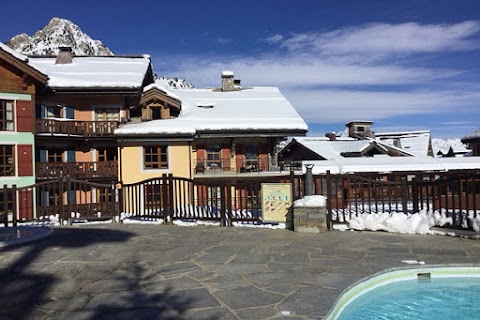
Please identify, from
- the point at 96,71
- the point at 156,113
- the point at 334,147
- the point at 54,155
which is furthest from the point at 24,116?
the point at 334,147

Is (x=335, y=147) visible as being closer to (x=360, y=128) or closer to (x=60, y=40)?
(x=360, y=128)

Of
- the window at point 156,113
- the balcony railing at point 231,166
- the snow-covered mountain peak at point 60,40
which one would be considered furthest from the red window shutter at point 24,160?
the snow-covered mountain peak at point 60,40

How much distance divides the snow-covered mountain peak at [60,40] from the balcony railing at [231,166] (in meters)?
129

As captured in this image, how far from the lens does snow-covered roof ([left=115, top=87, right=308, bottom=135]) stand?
A: 26.0 m

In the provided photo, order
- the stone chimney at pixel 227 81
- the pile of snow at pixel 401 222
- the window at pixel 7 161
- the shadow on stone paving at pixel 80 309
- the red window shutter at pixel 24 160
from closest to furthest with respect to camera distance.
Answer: the shadow on stone paving at pixel 80 309 < the pile of snow at pixel 401 222 < the window at pixel 7 161 < the red window shutter at pixel 24 160 < the stone chimney at pixel 227 81

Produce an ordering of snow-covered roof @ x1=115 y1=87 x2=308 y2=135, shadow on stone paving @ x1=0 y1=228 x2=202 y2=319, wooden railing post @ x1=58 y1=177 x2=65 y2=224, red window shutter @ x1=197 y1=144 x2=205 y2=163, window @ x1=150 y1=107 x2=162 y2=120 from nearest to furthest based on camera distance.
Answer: shadow on stone paving @ x1=0 y1=228 x2=202 y2=319, wooden railing post @ x1=58 y1=177 x2=65 y2=224, snow-covered roof @ x1=115 y1=87 x2=308 y2=135, red window shutter @ x1=197 y1=144 x2=205 y2=163, window @ x1=150 y1=107 x2=162 y2=120

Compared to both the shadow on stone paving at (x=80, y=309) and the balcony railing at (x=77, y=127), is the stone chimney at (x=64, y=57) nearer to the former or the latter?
the balcony railing at (x=77, y=127)

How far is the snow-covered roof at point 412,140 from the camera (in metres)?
41.6

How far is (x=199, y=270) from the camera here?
6.16m

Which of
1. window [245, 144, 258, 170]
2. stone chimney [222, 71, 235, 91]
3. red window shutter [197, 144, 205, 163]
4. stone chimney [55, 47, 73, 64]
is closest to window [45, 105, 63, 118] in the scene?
stone chimney [55, 47, 73, 64]

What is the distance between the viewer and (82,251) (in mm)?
7703

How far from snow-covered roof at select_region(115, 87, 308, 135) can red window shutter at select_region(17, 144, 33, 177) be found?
5.59 m

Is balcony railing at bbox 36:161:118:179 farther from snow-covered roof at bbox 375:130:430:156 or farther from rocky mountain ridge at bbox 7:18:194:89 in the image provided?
rocky mountain ridge at bbox 7:18:194:89

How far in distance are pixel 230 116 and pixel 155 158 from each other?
667cm
